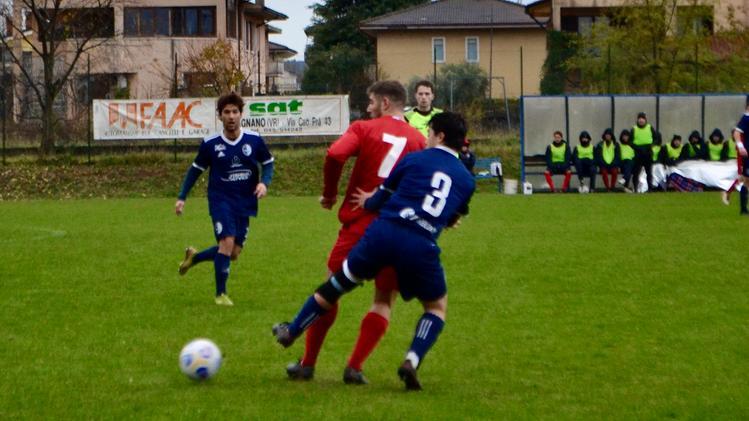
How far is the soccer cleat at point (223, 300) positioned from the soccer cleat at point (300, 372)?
336 cm

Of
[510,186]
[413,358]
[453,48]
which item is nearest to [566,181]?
[510,186]

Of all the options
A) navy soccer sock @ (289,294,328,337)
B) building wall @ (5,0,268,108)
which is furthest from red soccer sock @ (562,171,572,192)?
navy soccer sock @ (289,294,328,337)

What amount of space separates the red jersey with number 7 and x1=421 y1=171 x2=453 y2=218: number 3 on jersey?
2.34 feet

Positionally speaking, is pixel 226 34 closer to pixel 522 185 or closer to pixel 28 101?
pixel 28 101

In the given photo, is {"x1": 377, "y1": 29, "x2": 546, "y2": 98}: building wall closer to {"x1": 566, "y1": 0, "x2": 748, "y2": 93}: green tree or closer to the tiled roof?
the tiled roof

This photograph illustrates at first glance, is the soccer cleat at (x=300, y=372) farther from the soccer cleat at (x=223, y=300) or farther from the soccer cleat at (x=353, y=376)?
the soccer cleat at (x=223, y=300)

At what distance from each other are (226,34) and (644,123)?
2898 cm

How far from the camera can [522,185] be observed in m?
30.8

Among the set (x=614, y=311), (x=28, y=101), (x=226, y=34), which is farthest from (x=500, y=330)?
(x=226, y=34)

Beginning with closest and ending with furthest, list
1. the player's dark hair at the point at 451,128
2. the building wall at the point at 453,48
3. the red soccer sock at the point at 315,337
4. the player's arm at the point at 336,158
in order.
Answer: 1. the player's dark hair at the point at 451,128
2. the player's arm at the point at 336,158
3. the red soccer sock at the point at 315,337
4. the building wall at the point at 453,48

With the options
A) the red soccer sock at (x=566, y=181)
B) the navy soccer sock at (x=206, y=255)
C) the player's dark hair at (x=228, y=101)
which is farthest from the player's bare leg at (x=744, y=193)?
the player's dark hair at (x=228, y=101)

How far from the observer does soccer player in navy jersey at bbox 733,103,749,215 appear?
18.2 m

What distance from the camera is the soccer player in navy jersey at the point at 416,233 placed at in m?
6.85

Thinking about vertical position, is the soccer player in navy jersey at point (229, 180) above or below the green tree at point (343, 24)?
below
